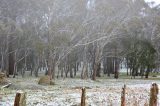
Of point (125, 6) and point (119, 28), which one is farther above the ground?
point (125, 6)

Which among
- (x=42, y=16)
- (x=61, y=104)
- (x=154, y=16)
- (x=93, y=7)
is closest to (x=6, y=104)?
(x=61, y=104)

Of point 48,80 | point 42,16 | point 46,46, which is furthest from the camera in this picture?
point 42,16

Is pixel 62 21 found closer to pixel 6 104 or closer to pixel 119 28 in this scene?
pixel 119 28

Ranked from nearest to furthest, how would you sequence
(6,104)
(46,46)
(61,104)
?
1. (6,104)
2. (61,104)
3. (46,46)

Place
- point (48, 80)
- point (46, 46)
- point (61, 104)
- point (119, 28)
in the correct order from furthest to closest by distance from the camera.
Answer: point (119, 28) → point (46, 46) → point (48, 80) → point (61, 104)

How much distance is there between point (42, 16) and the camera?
38.1 meters

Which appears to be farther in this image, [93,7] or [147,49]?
[147,49]

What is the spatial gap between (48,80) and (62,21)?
1007cm

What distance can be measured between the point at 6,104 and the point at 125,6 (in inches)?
1176

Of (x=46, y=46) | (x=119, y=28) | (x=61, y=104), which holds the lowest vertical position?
(x=61, y=104)

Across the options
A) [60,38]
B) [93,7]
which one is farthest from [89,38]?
[60,38]

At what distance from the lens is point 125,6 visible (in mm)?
41562

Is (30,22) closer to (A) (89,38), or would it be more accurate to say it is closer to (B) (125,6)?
(A) (89,38)

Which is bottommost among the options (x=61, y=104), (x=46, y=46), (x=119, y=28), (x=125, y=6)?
(x=61, y=104)
